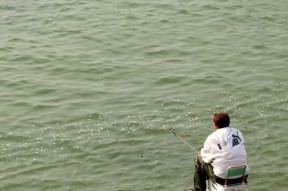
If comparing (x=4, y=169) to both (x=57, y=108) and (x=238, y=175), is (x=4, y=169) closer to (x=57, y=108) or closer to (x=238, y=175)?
(x=57, y=108)

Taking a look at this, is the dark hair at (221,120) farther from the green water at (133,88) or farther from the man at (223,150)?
the green water at (133,88)

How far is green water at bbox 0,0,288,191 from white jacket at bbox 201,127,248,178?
7.02 ft

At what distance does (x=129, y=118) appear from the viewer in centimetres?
1377

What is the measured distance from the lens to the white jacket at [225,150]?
9062mm

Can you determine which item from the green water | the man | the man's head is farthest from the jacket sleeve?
the green water

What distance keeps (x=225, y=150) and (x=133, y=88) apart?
6596mm

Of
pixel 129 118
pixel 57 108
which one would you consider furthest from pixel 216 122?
pixel 57 108

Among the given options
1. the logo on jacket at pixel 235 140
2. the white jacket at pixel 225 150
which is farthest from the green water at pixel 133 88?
the logo on jacket at pixel 235 140

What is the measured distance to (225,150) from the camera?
906 cm

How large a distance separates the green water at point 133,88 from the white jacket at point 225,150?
214cm

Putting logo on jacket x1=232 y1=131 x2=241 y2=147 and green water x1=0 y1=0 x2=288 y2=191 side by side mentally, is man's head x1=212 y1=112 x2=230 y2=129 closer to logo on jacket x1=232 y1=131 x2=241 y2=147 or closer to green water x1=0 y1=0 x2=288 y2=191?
logo on jacket x1=232 y1=131 x2=241 y2=147

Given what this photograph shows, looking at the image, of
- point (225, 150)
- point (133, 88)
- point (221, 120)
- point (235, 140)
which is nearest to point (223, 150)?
point (225, 150)

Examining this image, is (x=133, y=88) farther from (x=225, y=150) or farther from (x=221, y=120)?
(x=225, y=150)

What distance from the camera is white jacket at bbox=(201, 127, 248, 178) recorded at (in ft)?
29.7
